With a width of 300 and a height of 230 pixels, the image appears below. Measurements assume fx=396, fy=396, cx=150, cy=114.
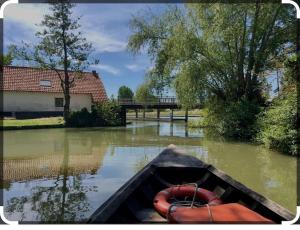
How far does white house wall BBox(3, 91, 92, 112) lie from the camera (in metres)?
26.5

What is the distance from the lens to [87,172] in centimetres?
819

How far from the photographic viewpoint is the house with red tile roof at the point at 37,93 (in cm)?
2659

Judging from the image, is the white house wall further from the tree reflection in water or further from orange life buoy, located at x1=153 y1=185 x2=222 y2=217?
orange life buoy, located at x1=153 y1=185 x2=222 y2=217

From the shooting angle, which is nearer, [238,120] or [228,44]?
[238,120]

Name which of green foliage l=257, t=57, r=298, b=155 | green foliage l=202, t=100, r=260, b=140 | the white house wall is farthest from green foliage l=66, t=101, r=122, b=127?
green foliage l=257, t=57, r=298, b=155

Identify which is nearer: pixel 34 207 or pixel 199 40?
pixel 34 207

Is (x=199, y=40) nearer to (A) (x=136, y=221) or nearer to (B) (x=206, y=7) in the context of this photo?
(B) (x=206, y=7)

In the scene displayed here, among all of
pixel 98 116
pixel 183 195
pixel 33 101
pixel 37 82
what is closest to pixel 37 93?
pixel 33 101

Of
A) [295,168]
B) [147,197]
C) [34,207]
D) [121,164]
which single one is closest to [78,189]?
[34,207]

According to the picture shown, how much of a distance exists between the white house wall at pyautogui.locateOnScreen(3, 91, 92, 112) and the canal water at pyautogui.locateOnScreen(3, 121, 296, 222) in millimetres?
13258

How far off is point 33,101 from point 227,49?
618 inches

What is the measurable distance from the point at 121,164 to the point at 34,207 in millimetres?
3994

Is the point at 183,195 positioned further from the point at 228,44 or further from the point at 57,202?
the point at 228,44

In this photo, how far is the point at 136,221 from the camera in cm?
385
